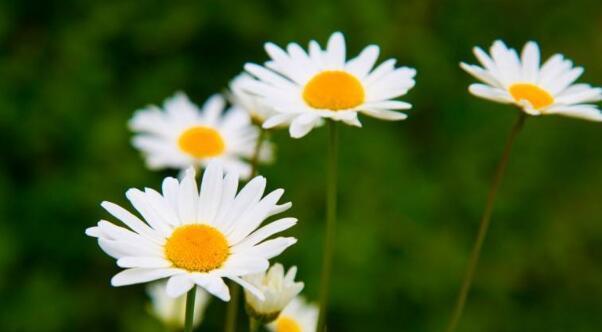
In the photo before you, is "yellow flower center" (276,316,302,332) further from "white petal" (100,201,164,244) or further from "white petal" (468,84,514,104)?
"white petal" (468,84,514,104)

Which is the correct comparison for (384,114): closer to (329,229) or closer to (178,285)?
(329,229)

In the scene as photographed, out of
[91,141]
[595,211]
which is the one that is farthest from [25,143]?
[595,211]

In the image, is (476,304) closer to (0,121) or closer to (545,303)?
(545,303)

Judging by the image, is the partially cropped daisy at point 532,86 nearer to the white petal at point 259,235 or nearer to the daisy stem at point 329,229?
the daisy stem at point 329,229

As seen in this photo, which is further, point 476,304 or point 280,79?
point 476,304

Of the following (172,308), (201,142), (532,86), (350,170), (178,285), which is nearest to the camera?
(178,285)

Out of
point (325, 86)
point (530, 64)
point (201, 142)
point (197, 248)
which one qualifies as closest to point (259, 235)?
point (197, 248)
